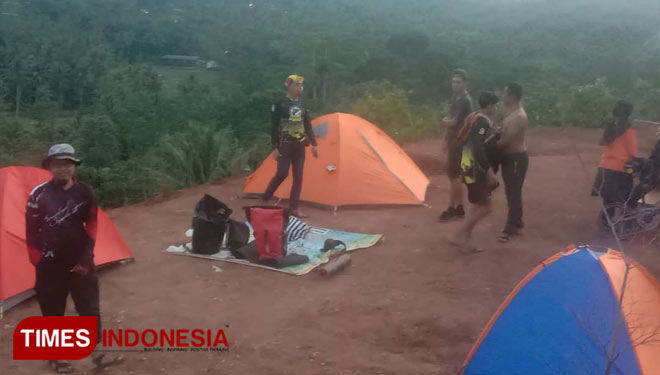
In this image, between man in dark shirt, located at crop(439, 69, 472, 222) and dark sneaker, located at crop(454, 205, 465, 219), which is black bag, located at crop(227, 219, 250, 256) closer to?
man in dark shirt, located at crop(439, 69, 472, 222)

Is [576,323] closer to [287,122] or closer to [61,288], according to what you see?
[61,288]

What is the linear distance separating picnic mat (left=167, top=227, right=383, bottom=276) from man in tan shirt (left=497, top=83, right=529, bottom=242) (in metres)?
1.43

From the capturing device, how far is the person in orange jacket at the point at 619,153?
6.19 m

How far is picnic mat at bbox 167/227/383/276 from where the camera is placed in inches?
219

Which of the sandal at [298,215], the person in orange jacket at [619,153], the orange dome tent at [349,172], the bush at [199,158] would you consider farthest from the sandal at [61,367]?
the bush at [199,158]

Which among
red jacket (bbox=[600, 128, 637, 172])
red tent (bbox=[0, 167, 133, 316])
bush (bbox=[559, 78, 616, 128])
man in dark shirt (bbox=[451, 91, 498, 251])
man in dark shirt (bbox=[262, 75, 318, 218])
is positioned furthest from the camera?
bush (bbox=[559, 78, 616, 128])

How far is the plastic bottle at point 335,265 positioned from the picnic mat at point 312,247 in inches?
6.7

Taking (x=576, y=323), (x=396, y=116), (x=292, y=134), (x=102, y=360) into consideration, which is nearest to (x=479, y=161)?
(x=292, y=134)

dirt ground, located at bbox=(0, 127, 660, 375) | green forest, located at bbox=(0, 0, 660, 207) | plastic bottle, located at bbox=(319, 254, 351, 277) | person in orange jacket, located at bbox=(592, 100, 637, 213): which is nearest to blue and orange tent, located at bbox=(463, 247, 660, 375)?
dirt ground, located at bbox=(0, 127, 660, 375)

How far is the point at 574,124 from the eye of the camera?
49.7 ft

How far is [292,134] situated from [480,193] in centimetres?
228

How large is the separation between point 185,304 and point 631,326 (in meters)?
3.19

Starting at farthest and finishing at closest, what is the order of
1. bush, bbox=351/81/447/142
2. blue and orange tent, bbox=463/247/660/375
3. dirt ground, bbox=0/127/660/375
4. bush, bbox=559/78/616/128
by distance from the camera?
bush, bbox=559/78/616/128 → bush, bbox=351/81/447/142 → dirt ground, bbox=0/127/660/375 → blue and orange tent, bbox=463/247/660/375

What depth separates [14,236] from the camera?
470 cm
